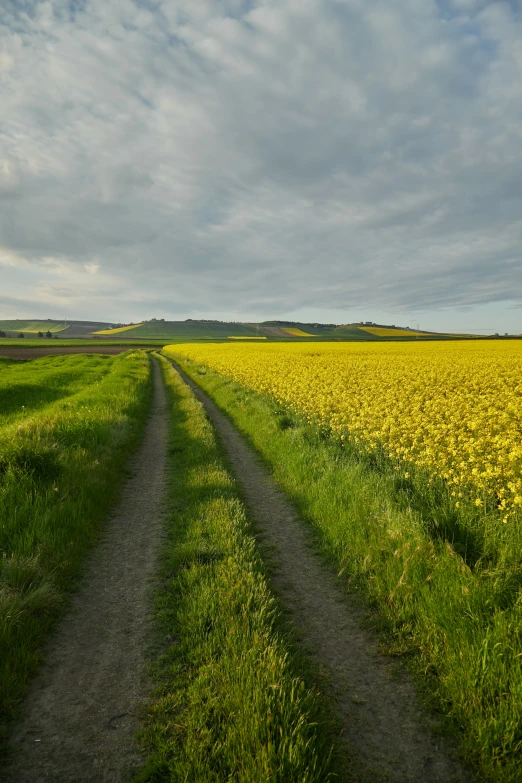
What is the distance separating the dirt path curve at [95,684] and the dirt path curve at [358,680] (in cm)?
173

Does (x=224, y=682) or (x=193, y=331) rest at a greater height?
(x=193, y=331)

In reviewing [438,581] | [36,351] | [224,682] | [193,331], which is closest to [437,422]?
[438,581]

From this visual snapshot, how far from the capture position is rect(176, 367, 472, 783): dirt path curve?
118 inches

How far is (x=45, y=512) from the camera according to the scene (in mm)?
6207

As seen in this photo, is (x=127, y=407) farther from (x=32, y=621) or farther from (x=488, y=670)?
(x=488, y=670)

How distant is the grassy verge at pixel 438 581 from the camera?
323 cm

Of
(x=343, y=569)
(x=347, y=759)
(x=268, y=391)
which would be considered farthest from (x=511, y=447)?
(x=268, y=391)

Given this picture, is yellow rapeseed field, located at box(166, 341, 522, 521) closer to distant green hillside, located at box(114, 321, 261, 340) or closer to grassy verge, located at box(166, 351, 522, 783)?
grassy verge, located at box(166, 351, 522, 783)

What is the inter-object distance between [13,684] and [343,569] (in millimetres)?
3866

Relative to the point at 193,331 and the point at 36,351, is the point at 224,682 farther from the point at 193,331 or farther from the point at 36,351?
the point at 193,331

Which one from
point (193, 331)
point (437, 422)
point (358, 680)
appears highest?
point (193, 331)

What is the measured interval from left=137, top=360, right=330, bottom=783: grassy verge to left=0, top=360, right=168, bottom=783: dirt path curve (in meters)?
0.23

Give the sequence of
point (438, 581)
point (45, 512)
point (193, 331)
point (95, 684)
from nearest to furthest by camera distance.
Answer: point (95, 684) < point (438, 581) < point (45, 512) < point (193, 331)

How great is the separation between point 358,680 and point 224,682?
1.33 meters
